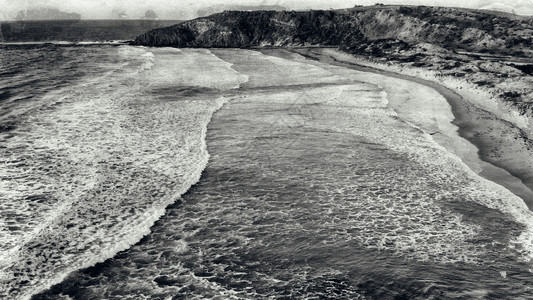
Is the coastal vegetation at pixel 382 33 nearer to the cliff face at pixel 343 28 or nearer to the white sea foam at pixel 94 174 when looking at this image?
the cliff face at pixel 343 28

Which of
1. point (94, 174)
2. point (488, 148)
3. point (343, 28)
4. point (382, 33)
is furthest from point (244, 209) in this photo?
point (343, 28)

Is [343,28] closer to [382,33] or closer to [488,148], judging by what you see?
[382,33]

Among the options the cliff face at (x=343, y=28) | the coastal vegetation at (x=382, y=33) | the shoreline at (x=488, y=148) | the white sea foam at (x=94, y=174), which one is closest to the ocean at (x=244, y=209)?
the white sea foam at (x=94, y=174)

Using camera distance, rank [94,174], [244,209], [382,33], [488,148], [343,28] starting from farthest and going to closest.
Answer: [343,28]
[382,33]
[488,148]
[94,174]
[244,209]

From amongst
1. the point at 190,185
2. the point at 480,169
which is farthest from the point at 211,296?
the point at 480,169

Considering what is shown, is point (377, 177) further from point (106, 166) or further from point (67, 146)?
point (67, 146)

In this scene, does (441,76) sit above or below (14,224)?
above
